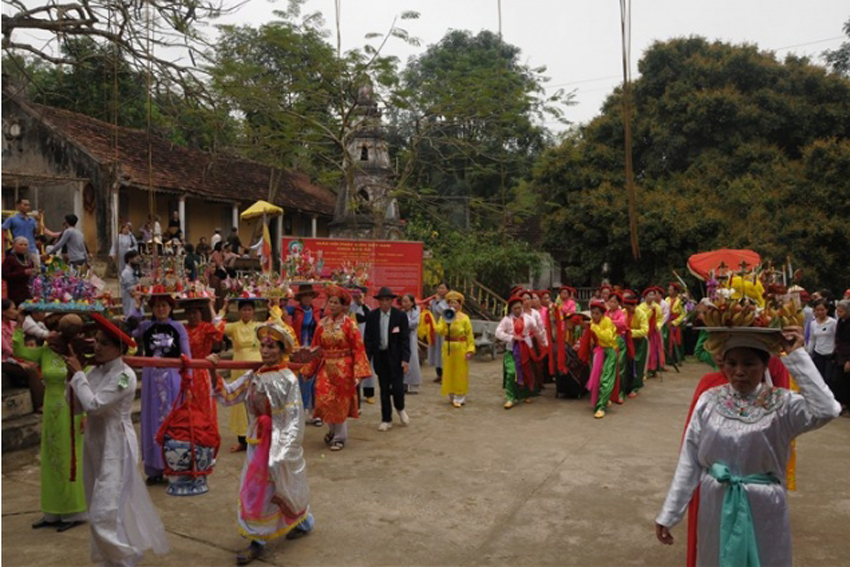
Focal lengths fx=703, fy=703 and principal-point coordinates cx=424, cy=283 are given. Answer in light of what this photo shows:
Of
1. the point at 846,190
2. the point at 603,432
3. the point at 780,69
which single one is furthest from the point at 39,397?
the point at 780,69

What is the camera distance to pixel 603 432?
8.48m

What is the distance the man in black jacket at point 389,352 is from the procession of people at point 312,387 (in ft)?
0.07

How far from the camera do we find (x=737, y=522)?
3.15 m

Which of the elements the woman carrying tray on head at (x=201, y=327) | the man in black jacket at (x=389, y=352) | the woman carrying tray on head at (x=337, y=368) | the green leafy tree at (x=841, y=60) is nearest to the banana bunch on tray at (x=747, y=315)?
the woman carrying tray on head at (x=337, y=368)

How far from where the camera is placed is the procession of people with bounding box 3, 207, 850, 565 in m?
3.19

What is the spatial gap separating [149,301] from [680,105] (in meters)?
19.4

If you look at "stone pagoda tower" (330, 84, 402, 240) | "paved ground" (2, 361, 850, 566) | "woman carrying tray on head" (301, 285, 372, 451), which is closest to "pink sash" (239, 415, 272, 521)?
"paved ground" (2, 361, 850, 566)

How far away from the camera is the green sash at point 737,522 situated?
10.3 ft

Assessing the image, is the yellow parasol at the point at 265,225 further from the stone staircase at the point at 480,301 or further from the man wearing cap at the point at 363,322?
the stone staircase at the point at 480,301

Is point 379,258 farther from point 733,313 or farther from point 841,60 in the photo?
point 841,60

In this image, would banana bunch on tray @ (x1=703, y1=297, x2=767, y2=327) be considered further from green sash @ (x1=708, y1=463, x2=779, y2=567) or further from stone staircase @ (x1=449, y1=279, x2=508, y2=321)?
stone staircase @ (x1=449, y1=279, x2=508, y2=321)

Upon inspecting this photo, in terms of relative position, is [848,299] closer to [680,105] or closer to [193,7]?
[193,7]

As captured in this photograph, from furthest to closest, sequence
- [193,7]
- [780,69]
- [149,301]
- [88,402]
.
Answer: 1. [780,69]
2. [193,7]
3. [149,301]
4. [88,402]

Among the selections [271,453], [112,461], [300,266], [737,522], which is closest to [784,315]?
[737,522]
